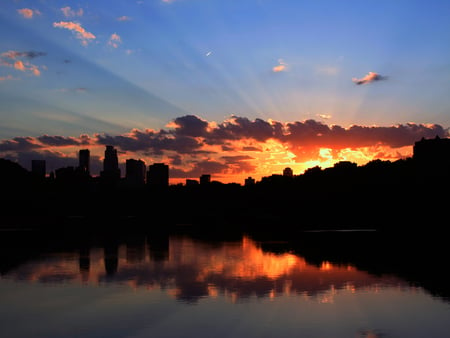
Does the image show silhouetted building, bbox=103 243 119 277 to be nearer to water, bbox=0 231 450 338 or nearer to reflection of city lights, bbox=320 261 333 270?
water, bbox=0 231 450 338

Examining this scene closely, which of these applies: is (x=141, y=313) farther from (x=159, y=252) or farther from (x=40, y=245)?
(x=40, y=245)

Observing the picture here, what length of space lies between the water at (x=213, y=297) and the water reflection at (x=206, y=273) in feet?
0.28

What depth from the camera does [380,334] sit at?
84.6 ft

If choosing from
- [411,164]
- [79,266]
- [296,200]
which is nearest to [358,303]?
[79,266]

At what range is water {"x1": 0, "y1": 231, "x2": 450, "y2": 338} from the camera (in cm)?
2691

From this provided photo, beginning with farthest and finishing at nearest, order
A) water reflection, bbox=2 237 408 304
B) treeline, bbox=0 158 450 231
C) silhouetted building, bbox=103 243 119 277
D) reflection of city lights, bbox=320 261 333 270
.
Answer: treeline, bbox=0 158 450 231 → reflection of city lights, bbox=320 261 333 270 → silhouetted building, bbox=103 243 119 277 → water reflection, bbox=2 237 408 304

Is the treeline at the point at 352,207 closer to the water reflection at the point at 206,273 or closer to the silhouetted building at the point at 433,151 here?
the silhouetted building at the point at 433,151

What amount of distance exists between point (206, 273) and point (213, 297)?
11047 millimetres

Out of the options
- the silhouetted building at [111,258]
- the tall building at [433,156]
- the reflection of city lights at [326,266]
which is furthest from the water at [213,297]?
the tall building at [433,156]

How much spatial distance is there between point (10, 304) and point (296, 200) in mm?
164942

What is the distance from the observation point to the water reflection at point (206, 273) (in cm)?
3747

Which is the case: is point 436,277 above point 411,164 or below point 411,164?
below

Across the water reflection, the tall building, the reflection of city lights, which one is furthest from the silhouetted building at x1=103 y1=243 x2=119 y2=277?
the tall building

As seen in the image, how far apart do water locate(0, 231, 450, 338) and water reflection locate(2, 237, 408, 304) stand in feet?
0.28
